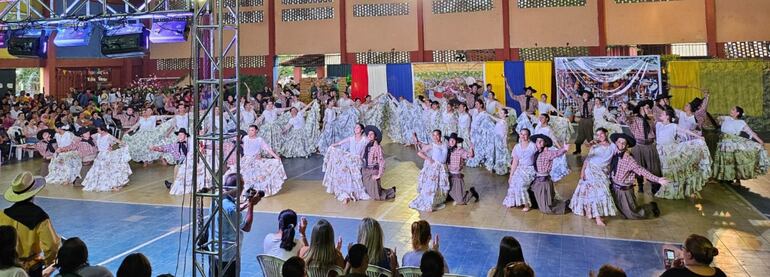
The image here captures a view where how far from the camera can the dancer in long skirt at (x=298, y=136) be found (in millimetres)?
12859

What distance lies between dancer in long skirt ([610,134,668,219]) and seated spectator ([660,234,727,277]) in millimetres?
4054

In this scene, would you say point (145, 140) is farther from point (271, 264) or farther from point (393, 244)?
point (271, 264)

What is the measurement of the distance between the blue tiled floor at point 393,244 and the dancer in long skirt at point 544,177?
111 cm

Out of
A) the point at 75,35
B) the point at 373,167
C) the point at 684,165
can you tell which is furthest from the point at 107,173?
the point at 684,165

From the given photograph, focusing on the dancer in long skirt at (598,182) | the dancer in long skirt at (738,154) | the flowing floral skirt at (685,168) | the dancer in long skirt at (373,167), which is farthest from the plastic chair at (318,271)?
the dancer in long skirt at (738,154)

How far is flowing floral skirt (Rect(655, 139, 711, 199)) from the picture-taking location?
317 inches

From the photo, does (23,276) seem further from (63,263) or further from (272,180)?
(272,180)

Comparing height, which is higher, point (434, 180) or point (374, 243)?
point (434, 180)

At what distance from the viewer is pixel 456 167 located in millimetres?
8055

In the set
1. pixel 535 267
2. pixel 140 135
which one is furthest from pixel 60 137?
pixel 535 267

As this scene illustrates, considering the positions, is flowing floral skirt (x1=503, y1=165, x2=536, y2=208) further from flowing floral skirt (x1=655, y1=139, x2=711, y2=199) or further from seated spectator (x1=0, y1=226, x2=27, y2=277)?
seated spectator (x1=0, y1=226, x2=27, y2=277)

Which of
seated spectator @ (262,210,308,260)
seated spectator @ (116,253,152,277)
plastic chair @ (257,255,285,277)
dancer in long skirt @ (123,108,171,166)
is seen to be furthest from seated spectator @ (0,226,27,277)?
dancer in long skirt @ (123,108,171,166)

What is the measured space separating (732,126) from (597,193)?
3.38 meters

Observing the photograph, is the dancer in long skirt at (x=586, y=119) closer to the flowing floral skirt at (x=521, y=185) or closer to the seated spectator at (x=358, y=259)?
the flowing floral skirt at (x=521, y=185)
